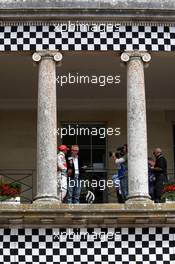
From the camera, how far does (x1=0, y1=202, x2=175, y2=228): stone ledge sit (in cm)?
2108

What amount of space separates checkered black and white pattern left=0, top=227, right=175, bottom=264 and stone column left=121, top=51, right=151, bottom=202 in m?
0.91

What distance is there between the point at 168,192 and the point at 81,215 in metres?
2.31

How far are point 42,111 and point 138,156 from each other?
245cm

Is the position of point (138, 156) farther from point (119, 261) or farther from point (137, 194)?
point (119, 261)

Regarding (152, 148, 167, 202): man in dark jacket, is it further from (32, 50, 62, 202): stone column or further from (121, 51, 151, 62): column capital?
(32, 50, 62, 202): stone column

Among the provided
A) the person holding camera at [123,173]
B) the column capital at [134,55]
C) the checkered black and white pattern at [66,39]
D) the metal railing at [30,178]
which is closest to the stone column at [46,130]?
the checkered black and white pattern at [66,39]

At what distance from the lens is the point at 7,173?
87.2 feet

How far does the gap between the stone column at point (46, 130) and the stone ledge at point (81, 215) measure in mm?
439

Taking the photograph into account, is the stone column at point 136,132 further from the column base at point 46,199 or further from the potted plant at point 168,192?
the column base at point 46,199

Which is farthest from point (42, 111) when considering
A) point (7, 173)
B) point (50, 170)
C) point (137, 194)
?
point (7, 173)

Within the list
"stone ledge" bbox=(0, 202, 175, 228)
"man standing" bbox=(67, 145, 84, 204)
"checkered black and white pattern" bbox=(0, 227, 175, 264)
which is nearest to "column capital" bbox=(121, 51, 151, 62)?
"man standing" bbox=(67, 145, 84, 204)

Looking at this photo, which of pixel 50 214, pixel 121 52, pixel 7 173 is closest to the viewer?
pixel 50 214

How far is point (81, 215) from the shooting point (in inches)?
832

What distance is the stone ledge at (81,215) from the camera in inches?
830
